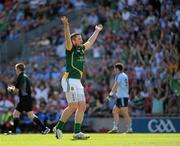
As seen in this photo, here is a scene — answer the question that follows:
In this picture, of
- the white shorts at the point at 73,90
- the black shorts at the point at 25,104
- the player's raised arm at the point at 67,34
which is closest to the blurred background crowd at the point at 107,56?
the black shorts at the point at 25,104

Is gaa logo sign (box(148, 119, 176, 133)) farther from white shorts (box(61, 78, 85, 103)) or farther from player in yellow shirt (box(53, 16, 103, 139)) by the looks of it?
white shorts (box(61, 78, 85, 103))

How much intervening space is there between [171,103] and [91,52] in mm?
5653

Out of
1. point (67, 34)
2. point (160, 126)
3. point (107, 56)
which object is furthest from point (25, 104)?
point (107, 56)

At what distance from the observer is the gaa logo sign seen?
1046 inches

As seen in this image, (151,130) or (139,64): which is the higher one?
(139,64)

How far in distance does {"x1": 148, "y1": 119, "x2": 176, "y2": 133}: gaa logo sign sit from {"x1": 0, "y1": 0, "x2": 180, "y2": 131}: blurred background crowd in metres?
0.32

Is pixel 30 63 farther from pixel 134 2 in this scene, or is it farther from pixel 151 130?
pixel 151 130

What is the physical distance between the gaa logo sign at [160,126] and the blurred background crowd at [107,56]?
32 centimetres

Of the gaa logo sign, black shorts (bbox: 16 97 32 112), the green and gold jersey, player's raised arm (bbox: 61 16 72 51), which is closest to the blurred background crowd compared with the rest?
the gaa logo sign

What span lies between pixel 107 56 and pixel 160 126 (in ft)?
15.2

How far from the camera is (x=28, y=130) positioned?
2872cm

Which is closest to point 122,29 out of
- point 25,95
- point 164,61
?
point 164,61

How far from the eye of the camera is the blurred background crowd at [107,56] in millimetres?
27516

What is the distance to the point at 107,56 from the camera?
2995 centimetres
